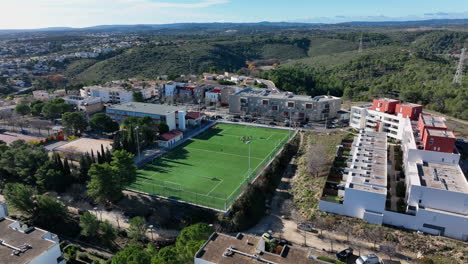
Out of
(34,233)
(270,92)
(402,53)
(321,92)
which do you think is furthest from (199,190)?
(402,53)

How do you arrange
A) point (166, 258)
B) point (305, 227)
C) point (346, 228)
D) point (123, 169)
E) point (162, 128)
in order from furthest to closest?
1. point (162, 128)
2. point (123, 169)
3. point (305, 227)
4. point (346, 228)
5. point (166, 258)

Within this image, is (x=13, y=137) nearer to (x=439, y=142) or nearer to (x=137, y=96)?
(x=137, y=96)

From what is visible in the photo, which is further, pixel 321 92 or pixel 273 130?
pixel 321 92

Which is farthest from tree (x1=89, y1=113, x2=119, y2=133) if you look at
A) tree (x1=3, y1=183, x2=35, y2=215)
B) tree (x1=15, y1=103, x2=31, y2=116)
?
tree (x1=3, y1=183, x2=35, y2=215)

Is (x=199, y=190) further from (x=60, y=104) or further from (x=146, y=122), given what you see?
(x=60, y=104)

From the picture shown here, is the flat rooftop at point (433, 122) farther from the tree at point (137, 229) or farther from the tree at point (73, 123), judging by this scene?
the tree at point (73, 123)

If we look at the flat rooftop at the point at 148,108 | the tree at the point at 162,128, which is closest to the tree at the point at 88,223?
the tree at the point at 162,128

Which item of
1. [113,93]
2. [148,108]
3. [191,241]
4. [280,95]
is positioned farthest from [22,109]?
[191,241]
